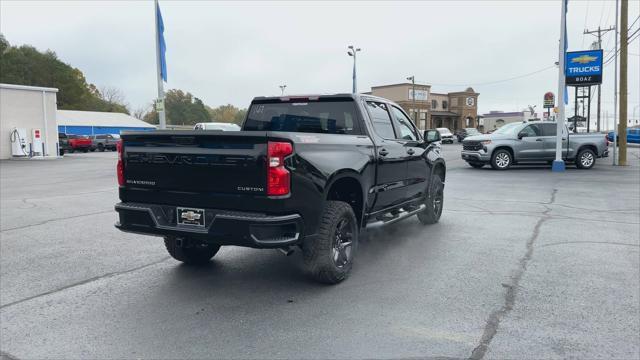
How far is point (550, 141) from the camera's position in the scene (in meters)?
18.5

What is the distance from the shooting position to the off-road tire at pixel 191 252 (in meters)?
5.57

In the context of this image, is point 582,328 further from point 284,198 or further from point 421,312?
point 284,198

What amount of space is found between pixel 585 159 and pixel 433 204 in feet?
45.5

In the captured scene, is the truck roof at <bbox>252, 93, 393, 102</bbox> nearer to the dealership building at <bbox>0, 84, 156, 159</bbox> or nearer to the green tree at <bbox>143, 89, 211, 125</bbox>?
the dealership building at <bbox>0, 84, 156, 159</bbox>

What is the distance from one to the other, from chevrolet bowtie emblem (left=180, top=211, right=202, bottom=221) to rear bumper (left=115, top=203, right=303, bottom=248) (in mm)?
72

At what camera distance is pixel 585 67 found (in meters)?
20.2

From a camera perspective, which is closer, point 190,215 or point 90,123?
point 190,215

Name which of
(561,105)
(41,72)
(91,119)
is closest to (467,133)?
(561,105)

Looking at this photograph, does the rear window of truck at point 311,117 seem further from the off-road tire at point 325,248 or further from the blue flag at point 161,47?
the blue flag at point 161,47

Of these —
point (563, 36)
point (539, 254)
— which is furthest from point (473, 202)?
point (563, 36)

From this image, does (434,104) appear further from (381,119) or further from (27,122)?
(381,119)

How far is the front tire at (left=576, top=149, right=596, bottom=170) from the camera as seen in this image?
18906mm

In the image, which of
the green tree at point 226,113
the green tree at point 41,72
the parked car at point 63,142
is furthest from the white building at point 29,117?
the green tree at point 226,113

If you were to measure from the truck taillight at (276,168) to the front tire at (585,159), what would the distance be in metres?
17.9
